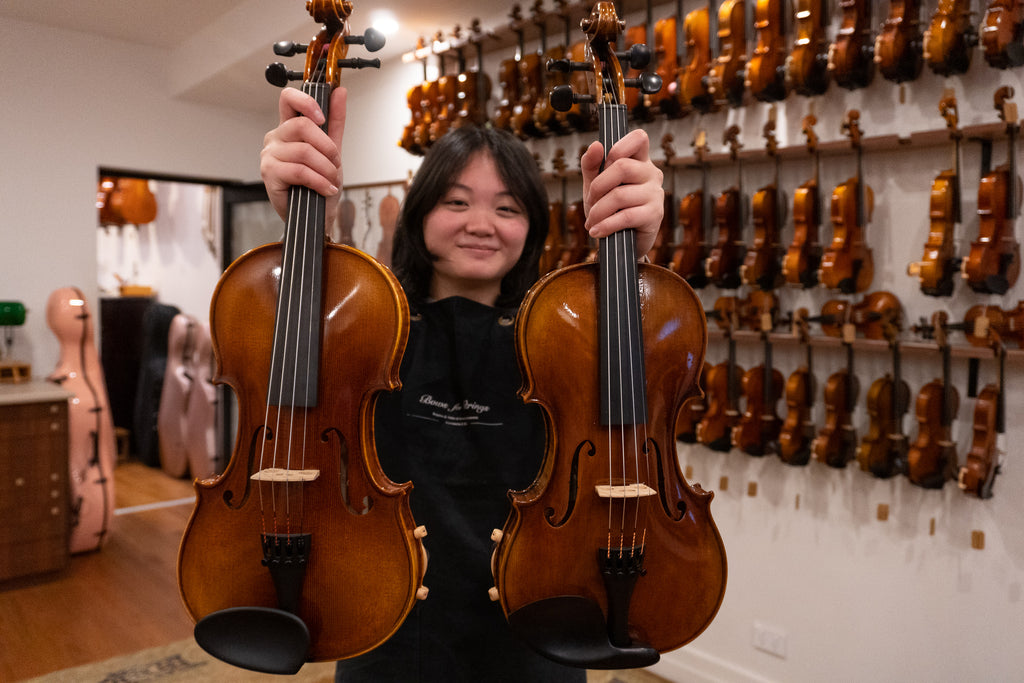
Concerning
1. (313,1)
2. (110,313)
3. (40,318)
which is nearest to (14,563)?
(40,318)

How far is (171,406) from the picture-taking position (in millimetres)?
5848

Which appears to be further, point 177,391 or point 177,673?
point 177,391

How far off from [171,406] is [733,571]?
4545 mm

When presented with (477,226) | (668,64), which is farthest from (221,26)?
(477,226)

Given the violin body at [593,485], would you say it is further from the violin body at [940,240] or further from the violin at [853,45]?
the violin at [853,45]

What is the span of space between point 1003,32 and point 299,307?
7.34 ft

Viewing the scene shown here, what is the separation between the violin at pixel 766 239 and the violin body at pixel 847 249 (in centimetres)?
20

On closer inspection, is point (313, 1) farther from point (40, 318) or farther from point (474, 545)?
point (40, 318)

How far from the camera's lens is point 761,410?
2797 millimetres

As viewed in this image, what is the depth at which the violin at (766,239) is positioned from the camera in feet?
8.76

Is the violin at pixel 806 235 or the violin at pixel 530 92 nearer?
the violin at pixel 806 235

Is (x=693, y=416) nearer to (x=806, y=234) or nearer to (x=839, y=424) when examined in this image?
(x=839, y=424)

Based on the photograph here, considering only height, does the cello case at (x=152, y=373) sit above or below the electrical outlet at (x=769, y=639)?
above

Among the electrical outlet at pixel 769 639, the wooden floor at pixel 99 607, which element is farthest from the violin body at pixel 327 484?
the wooden floor at pixel 99 607
